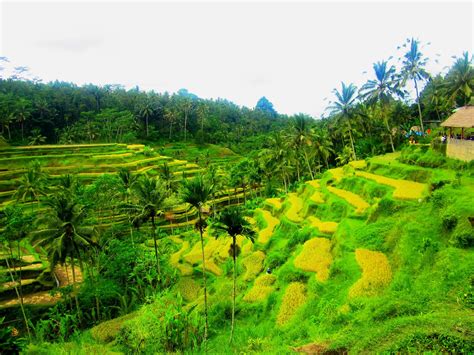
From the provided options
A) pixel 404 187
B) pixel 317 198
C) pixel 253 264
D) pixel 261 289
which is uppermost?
pixel 404 187

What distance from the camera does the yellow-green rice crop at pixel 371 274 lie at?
1513 cm

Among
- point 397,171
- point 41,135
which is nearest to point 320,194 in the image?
point 397,171

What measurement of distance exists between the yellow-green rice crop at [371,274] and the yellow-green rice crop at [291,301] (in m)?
3.59

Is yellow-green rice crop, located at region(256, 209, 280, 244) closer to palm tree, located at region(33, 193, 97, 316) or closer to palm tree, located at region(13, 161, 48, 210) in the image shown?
palm tree, located at region(33, 193, 97, 316)

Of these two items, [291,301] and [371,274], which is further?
[291,301]

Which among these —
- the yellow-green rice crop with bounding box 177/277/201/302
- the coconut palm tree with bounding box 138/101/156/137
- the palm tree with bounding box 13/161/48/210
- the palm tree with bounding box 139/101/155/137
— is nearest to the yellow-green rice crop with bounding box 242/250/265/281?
the yellow-green rice crop with bounding box 177/277/201/302

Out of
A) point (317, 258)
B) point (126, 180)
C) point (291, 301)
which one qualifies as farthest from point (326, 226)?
point (126, 180)

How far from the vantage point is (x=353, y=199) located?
26.0 metres

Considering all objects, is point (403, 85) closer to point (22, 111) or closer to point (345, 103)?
point (345, 103)

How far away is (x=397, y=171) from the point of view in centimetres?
2733

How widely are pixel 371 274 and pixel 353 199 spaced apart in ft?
35.6

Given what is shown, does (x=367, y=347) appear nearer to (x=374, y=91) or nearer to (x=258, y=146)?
(x=374, y=91)

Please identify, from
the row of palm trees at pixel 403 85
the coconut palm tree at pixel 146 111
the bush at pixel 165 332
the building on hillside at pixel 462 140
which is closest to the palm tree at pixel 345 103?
the row of palm trees at pixel 403 85

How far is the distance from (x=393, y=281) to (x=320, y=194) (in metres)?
16.2
